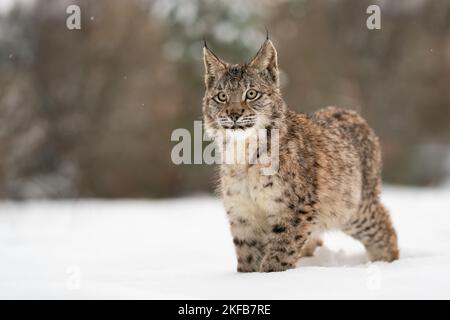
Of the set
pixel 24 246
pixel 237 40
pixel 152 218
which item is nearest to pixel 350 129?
pixel 24 246

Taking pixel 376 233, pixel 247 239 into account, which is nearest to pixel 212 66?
pixel 247 239

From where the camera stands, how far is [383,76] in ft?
82.7

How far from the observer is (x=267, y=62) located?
5.95 m

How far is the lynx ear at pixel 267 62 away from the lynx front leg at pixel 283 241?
4.19ft

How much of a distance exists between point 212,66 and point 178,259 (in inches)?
102

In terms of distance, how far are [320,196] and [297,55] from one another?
17.4m

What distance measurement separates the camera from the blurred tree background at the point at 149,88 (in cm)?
1862

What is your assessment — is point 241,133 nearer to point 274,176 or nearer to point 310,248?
point 274,176

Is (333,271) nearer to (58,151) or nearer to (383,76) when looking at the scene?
(58,151)

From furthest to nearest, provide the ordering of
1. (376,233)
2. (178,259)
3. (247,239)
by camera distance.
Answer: (178,259)
(376,233)
(247,239)

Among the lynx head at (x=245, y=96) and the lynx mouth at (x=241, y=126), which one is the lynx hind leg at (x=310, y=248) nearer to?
the lynx head at (x=245, y=96)

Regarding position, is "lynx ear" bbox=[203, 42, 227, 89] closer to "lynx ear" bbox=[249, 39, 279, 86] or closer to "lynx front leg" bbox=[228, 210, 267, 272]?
"lynx ear" bbox=[249, 39, 279, 86]

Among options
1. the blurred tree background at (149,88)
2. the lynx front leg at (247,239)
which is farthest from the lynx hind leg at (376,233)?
the blurred tree background at (149,88)

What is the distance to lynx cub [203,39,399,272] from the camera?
5.58 metres
